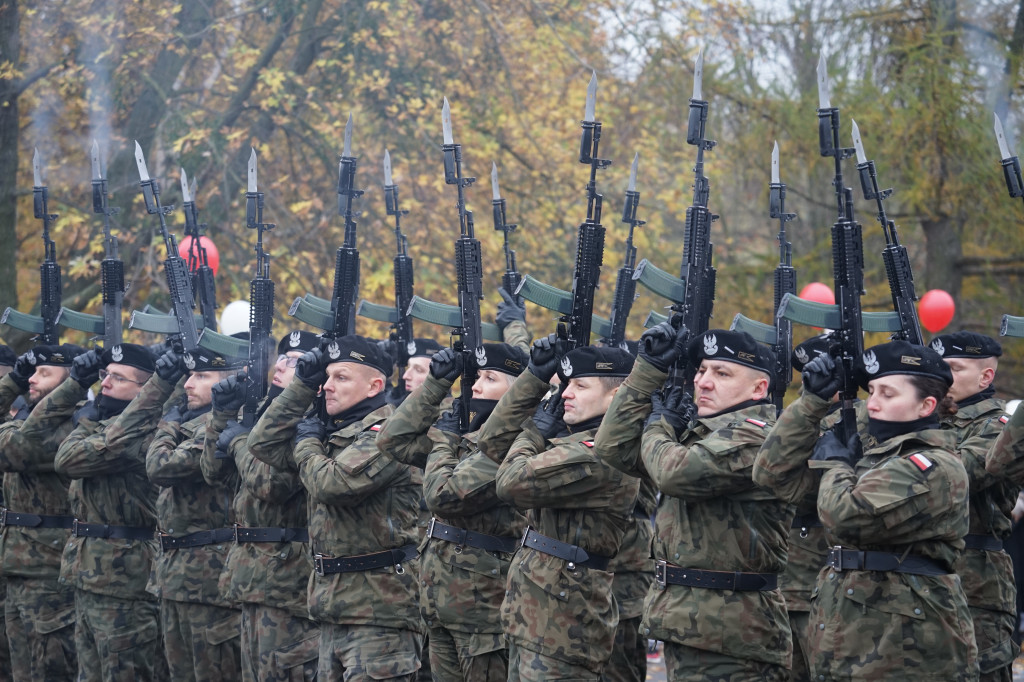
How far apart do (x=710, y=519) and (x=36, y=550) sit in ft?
17.7

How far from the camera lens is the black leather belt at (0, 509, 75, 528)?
8570mm

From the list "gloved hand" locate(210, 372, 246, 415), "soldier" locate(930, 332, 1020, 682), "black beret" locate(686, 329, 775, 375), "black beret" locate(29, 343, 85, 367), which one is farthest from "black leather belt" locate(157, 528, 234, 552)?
"soldier" locate(930, 332, 1020, 682)

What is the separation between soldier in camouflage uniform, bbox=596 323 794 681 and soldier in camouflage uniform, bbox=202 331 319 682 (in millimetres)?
2311

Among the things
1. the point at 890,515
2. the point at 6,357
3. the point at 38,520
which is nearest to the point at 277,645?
the point at 38,520

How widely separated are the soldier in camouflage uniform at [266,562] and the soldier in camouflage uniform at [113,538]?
951 millimetres

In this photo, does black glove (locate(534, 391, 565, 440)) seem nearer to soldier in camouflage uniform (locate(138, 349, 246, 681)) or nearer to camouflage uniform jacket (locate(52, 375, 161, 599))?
soldier in camouflage uniform (locate(138, 349, 246, 681))

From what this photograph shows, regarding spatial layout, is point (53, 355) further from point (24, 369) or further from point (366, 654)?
point (366, 654)

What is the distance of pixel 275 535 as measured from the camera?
6.97m

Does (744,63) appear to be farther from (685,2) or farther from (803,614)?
(803,614)

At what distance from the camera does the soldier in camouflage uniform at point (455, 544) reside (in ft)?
19.9

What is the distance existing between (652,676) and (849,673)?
6.47 metres

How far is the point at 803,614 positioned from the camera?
711cm

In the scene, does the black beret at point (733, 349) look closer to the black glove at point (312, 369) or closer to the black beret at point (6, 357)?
the black glove at point (312, 369)

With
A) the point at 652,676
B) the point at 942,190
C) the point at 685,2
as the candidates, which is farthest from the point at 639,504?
the point at 685,2
